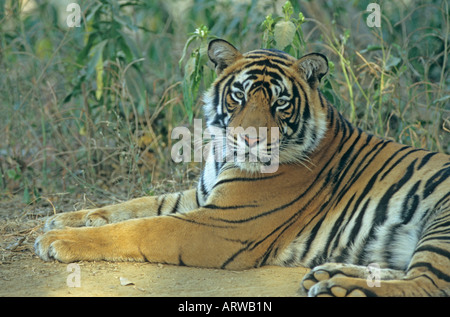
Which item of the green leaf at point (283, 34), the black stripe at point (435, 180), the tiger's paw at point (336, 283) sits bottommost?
the tiger's paw at point (336, 283)

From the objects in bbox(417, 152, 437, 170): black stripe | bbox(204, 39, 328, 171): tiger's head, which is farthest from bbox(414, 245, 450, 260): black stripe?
bbox(204, 39, 328, 171): tiger's head

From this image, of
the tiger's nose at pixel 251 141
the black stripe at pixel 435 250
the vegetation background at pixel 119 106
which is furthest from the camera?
the vegetation background at pixel 119 106

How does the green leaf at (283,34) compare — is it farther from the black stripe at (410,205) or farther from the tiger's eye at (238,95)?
the black stripe at (410,205)

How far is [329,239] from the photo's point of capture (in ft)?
10.4

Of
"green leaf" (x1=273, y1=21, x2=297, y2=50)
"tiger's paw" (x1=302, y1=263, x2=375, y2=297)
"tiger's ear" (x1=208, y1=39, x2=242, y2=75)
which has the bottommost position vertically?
"tiger's paw" (x1=302, y1=263, x2=375, y2=297)

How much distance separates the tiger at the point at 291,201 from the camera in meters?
3.06

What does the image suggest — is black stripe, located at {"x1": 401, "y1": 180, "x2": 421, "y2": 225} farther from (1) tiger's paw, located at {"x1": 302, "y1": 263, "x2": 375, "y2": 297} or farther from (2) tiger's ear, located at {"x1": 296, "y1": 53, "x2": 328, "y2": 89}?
(2) tiger's ear, located at {"x1": 296, "y1": 53, "x2": 328, "y2": 89}

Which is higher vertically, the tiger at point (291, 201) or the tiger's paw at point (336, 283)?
the tiger at point (291, 201)

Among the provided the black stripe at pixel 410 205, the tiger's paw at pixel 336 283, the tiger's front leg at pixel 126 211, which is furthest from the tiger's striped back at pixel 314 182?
the tiger's front leg at pixel 126 211

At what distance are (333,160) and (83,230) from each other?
144 centimetres

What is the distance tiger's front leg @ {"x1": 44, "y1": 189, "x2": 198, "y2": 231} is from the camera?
3693 millimetres

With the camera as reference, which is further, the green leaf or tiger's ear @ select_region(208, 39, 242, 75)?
the green leaf

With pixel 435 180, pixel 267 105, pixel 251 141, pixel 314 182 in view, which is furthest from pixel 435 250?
pixel 267 105

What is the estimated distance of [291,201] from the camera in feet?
10.7
